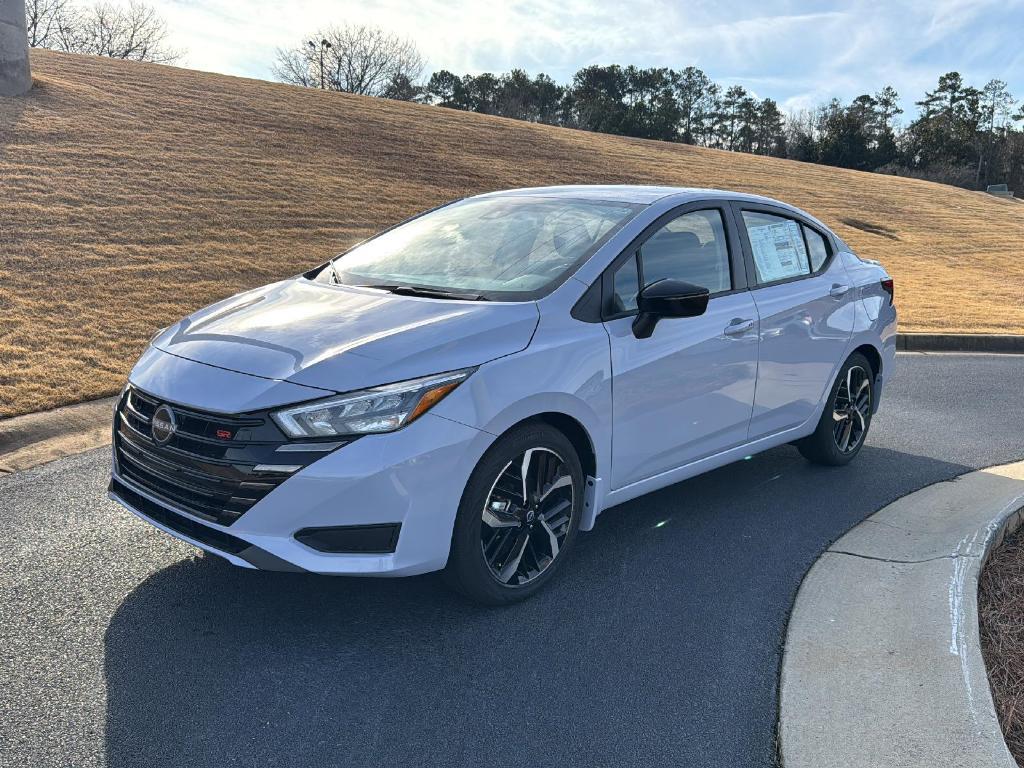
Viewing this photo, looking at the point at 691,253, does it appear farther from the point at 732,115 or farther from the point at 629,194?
the point at 732,115

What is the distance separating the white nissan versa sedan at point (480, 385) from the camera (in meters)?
3.08

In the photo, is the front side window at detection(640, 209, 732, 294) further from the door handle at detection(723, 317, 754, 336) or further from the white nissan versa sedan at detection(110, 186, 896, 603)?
the door handle at detection(723, 317, 754, 336)

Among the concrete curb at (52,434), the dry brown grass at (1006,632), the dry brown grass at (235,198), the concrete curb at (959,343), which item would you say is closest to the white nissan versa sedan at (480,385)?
the dry brown grass at (1006,632)

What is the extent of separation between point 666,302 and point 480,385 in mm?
1035

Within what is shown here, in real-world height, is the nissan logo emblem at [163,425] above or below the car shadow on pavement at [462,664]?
above

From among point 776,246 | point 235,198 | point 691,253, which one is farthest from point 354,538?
point 235,198

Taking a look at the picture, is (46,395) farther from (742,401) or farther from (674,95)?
(674,95)

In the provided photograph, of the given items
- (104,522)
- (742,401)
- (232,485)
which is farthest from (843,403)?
(104,522)

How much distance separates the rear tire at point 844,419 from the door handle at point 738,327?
3.84 feet

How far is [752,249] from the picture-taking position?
484 cm

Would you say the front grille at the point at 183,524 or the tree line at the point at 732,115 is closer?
the front grille at the point at 183,524

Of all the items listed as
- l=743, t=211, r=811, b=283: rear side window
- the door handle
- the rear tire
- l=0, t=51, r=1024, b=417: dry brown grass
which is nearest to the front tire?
the door handle

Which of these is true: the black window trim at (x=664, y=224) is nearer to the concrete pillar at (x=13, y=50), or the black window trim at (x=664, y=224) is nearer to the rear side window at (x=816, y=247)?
the rear side window at (x=816, y=247)

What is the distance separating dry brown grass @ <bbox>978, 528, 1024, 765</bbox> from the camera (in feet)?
9.75
